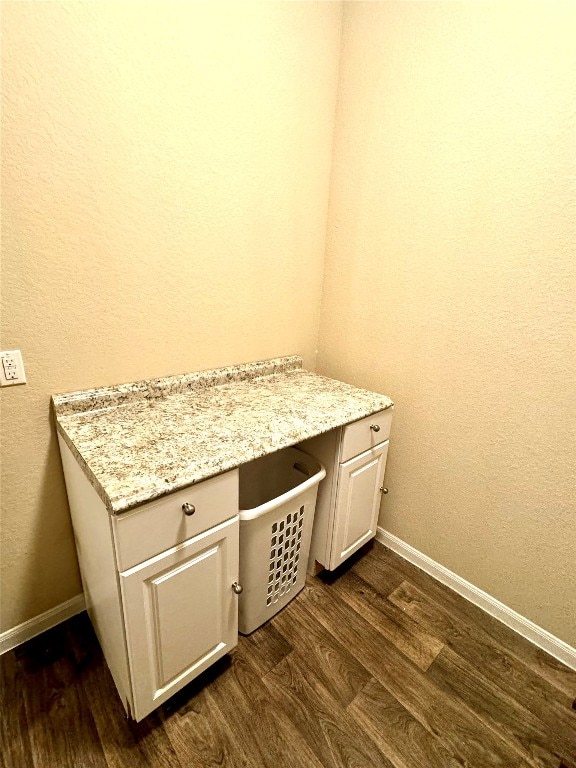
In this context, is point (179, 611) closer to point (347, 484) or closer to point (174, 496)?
point (174, 496)

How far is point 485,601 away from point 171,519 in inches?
54.6

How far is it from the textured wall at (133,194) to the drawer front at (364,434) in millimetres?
619

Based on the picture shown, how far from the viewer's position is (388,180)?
1502mm

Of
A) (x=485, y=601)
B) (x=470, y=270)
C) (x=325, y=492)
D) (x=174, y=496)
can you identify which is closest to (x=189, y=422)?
(x=174, y=496)

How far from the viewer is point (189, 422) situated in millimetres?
1167

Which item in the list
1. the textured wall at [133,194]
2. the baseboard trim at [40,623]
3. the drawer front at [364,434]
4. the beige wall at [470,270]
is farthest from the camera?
the drawer front at [364,434]

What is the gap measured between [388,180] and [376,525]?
155cm

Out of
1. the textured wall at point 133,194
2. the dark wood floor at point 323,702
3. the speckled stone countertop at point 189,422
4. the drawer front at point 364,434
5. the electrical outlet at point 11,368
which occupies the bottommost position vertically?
the dark wood floor at point 323,702

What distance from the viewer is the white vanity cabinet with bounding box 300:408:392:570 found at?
4.49 ft

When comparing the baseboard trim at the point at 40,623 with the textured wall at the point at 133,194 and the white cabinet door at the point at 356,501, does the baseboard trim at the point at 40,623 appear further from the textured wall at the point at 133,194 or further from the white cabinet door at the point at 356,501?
the white cabinet door at the point at 356,501

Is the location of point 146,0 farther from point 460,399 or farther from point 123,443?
point 460,399

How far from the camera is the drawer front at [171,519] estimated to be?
80 cm

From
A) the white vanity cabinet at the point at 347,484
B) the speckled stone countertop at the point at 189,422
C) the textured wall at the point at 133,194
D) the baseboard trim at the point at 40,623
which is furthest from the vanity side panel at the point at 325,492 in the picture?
the baseboard trim at the point at 40,623

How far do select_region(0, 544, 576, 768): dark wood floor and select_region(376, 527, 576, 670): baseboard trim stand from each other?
4 centimetres
